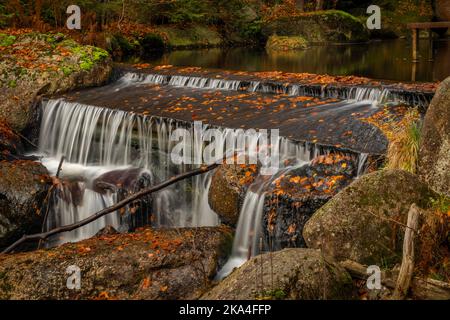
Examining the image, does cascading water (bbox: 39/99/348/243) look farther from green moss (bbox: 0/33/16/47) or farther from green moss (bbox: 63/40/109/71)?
green moss (bbox: 0/33/16/47)

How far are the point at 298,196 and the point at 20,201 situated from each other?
4.66 meters

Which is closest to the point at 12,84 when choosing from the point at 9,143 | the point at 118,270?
the point at 9,143

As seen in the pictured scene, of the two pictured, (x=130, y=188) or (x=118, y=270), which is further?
(x=130, y=188)

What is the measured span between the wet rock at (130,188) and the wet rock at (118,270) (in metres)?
1.69

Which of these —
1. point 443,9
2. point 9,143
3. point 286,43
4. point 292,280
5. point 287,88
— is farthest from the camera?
point 443,9

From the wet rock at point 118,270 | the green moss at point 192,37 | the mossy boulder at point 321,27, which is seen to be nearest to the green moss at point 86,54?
the wet rock at point 118,270

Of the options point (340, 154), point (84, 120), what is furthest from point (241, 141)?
point (84, 120)

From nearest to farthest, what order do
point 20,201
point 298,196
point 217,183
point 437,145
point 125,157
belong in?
point 437,145 → point 298,196 → point 217,183 → point 20,201 → point 125,157

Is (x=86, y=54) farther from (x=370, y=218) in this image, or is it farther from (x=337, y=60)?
(x=370, y=218)

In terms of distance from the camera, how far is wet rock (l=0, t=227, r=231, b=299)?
238 inches

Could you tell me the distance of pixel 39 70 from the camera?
12.7m

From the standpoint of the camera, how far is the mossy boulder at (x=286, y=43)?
78.5 feet

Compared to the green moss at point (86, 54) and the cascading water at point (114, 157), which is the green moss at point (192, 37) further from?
the cascading water at point (114, 157)

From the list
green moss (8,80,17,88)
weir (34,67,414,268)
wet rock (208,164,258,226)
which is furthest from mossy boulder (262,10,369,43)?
wet rock (208,164,258,226)
